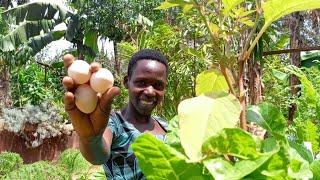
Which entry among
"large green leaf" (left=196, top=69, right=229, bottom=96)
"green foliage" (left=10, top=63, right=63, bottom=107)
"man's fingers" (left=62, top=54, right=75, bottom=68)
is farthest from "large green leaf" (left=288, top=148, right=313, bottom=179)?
"green foliage" (left=10, top=63, right=63, bottom=107)

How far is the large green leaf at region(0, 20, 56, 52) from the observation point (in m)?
10.5

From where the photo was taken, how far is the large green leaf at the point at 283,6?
2.08 ft

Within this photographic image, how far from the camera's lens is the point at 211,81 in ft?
2.41

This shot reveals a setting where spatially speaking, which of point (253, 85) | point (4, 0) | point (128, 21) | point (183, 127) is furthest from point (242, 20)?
point (4, 0)

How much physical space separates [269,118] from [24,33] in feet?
35.1

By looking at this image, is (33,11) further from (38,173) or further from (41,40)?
(38,173)

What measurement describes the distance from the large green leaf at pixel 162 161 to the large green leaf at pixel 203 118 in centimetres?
2

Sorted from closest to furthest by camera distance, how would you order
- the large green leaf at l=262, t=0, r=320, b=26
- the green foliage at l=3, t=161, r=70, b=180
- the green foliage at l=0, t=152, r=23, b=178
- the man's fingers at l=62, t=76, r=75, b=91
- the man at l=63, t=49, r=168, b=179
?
the large green leaf at l=262, t=0, r=320, b=26 → the man's fingers at l=62, t=76, r=75, b=91 → the man at l=63, t=49, r=168, b=179 → the green foliage at l=3, t=161, r=70, b=180 → the green foliage at l=0, t=152, r=23, b=178

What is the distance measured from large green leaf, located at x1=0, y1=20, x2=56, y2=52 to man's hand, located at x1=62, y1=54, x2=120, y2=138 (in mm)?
9829

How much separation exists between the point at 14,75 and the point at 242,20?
13.1 metres

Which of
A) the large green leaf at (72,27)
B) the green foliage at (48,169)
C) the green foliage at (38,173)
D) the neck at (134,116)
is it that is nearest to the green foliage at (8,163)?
the green foliage at (48,169)

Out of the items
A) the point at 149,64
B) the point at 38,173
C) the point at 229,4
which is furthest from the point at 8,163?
the point at 229,4

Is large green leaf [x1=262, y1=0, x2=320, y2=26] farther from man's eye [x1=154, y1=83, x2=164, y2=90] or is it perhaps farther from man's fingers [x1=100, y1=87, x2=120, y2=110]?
man's eye [x1=154, y1=83, x2=164, y2=90]

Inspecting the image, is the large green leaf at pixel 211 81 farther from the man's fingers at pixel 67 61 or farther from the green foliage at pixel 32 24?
the green foliage at pixel 32 24
